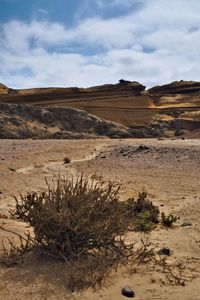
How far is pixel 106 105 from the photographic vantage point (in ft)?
92.7

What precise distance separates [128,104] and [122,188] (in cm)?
1868

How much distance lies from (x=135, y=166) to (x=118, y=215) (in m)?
8.21

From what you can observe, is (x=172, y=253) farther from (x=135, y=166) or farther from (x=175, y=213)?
(x=135, y=166)

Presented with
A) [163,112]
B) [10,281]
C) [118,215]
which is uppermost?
[163,112]

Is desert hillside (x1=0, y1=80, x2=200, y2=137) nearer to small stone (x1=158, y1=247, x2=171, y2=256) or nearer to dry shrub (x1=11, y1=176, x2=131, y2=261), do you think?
small stone (x1=158, y1=247, x2=171, y2=256)

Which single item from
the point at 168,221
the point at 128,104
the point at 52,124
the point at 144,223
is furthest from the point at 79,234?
the point at 128,104

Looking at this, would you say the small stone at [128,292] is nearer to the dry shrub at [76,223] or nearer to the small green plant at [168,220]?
the dry shrub at [76,223]

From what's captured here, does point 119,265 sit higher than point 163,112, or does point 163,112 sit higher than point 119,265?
point 163,112

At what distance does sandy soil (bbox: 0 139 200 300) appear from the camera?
4.46 metres

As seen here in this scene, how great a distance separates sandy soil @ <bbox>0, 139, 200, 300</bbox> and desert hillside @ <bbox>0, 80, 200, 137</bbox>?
312 inches

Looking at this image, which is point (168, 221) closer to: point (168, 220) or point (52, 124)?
point (168, 220)

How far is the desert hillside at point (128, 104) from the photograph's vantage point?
87.7 feet

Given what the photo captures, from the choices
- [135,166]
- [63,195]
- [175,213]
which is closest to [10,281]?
[63,195]

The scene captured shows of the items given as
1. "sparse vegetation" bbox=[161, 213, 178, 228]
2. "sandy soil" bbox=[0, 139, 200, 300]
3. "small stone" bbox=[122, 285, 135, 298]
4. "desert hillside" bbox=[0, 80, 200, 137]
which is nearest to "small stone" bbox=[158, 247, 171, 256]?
"sandy soil" bbox=[0, 139, 200, 300]
